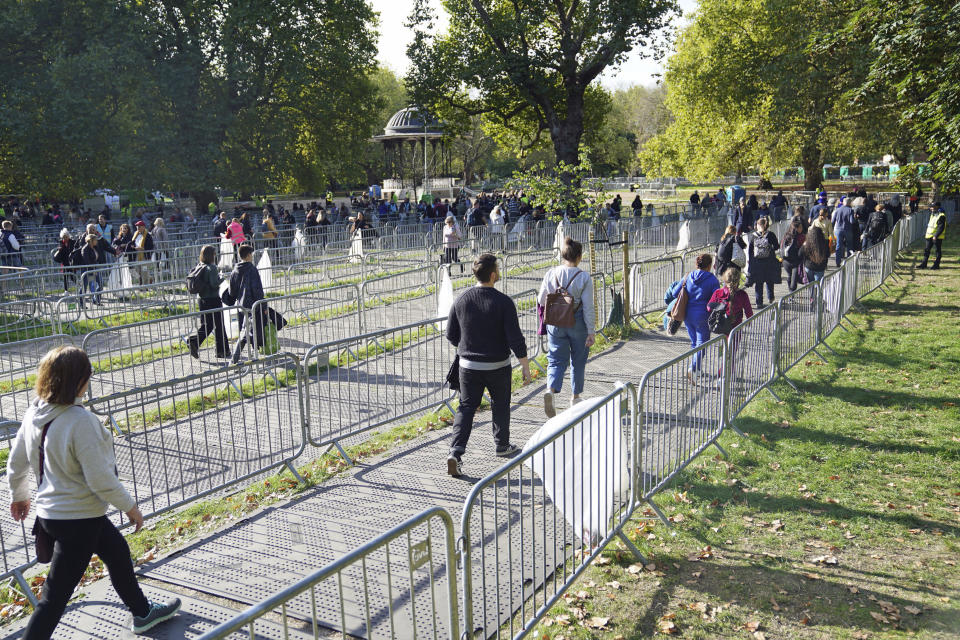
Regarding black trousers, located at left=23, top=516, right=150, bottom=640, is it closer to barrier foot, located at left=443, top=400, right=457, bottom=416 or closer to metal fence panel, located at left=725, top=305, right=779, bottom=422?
barrier foot, located at left=443, top=400, right=457, bottom=416

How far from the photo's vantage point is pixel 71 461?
380 centimetres

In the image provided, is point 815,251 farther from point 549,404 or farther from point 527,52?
point 527,52

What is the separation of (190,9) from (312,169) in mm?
9332

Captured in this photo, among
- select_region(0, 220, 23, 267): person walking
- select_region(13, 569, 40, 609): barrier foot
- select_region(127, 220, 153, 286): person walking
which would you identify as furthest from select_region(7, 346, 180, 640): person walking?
select_region(0, 220, 23, 267): person walking

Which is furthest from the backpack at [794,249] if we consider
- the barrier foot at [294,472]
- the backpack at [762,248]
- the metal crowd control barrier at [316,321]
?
the barrier foot at [294,472]

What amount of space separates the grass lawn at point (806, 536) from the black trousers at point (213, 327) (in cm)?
692

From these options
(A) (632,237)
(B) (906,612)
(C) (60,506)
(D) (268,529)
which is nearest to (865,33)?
(A) (632,237)

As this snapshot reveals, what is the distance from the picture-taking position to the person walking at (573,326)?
290 inches

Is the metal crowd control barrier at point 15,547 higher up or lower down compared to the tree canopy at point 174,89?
lower down

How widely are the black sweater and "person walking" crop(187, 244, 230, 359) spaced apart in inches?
213

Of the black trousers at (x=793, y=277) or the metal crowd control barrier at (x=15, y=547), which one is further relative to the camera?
the black trousers at (x=793, y=277)

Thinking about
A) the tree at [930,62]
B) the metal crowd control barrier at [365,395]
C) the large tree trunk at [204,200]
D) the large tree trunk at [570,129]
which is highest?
the large tree trunk at [570,129]

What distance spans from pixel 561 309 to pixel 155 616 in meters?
4.35

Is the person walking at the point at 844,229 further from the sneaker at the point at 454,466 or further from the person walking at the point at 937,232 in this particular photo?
the sneaker at the point at 454,466
